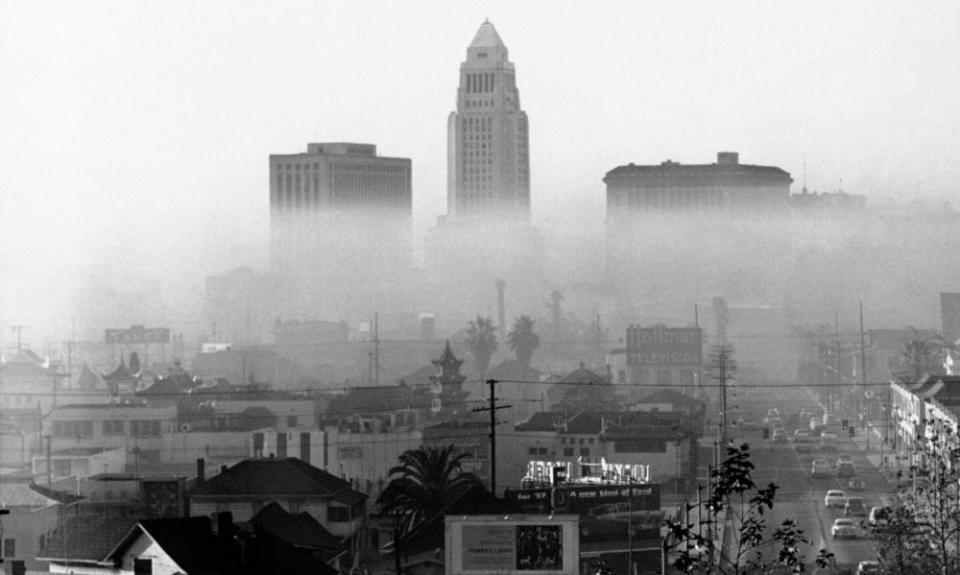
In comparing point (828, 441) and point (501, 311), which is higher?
point (501, 311)

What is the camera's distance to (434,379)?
11506 centimetres

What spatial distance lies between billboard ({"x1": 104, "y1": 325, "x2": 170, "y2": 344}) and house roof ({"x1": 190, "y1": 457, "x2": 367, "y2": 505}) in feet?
319

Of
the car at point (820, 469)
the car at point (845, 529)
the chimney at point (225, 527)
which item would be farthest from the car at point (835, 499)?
the chimney at point (225, 527)

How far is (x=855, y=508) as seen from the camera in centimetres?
7125

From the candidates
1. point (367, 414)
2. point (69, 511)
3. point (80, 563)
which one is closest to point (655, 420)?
point (367, 414)

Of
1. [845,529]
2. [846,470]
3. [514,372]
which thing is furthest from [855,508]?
[514,372]

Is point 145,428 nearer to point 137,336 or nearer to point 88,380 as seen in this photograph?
point 88,380

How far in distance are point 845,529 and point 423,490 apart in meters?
12.7

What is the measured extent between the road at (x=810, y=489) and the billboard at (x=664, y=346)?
31.3 meters

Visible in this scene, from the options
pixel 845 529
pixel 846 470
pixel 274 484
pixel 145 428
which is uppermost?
pixel 145 428

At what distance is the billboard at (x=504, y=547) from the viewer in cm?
3675

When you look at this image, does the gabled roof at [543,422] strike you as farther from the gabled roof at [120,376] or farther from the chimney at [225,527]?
the chimney at [225,527]

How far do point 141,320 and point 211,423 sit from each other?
8858 centimetres

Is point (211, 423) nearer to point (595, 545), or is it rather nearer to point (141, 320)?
point (595, 545)
